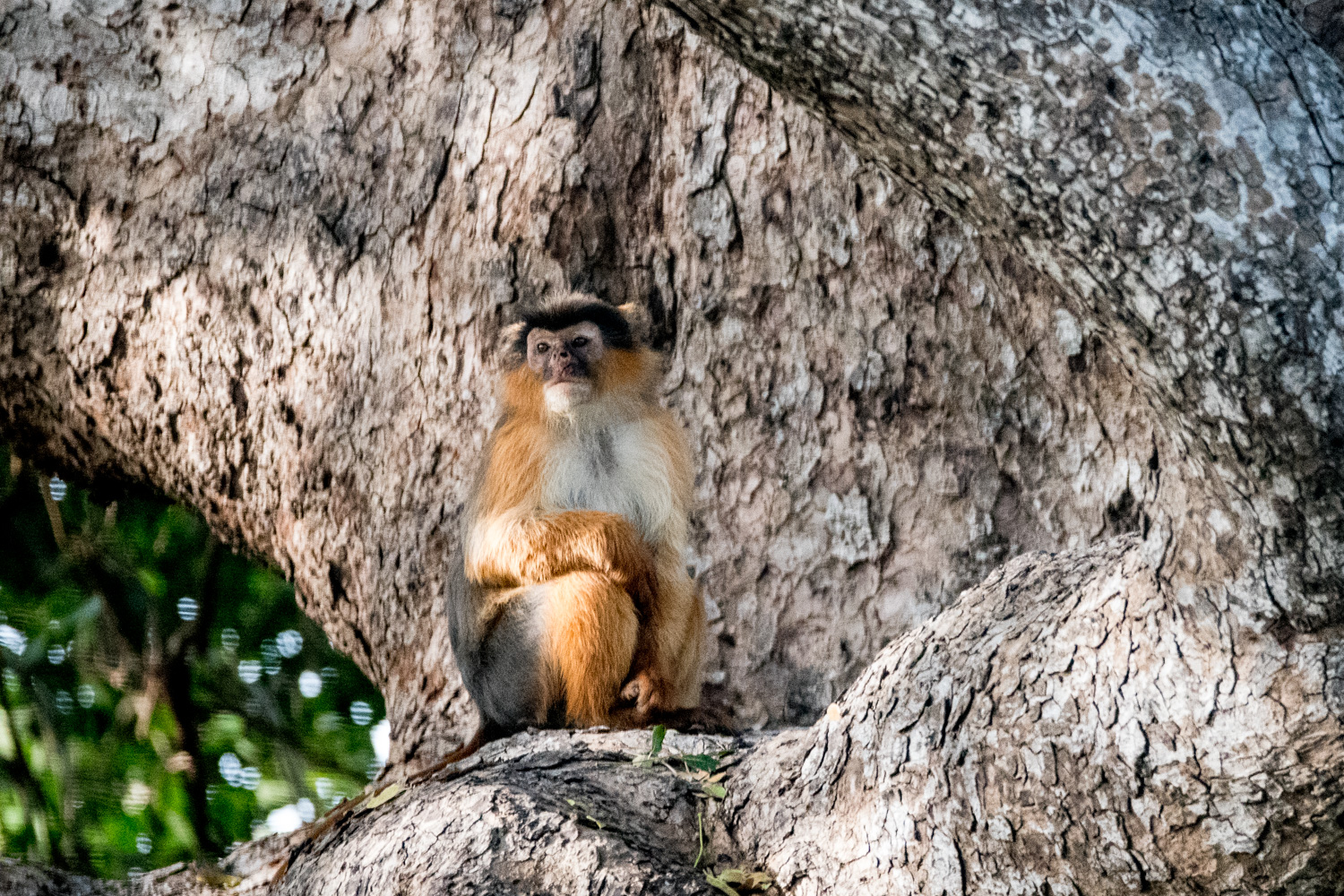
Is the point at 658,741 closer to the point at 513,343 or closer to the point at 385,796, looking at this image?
the point at 385,796

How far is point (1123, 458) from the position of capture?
5.50m

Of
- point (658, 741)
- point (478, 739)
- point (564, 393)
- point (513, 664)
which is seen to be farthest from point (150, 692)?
point (658, 741)

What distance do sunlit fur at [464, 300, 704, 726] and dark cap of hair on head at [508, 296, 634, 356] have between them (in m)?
0.09

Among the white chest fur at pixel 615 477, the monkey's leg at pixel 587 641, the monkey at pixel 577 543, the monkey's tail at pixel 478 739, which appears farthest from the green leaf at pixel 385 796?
the white chest fur at pixel 615 477

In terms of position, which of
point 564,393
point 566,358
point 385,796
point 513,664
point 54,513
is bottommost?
point 385,796

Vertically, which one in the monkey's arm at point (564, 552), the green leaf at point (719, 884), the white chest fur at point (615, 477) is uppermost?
the white chest fur at point (615, 477)

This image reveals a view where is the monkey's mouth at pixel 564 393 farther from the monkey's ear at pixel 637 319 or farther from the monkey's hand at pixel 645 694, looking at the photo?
the monkey's hand at pixel 645 694

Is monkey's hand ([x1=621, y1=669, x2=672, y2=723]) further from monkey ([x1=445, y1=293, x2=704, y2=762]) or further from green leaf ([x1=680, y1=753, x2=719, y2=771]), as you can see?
green leaf ([x1=680, y1=753, x2=719, y2=771])

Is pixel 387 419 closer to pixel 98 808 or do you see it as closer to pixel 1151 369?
pixel 98 808

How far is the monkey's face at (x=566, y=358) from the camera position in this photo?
6043mm

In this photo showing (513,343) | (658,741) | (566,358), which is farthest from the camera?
(513,343)

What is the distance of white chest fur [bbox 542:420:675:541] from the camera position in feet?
20.2

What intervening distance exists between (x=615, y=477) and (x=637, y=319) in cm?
76

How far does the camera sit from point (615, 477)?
6.27m
